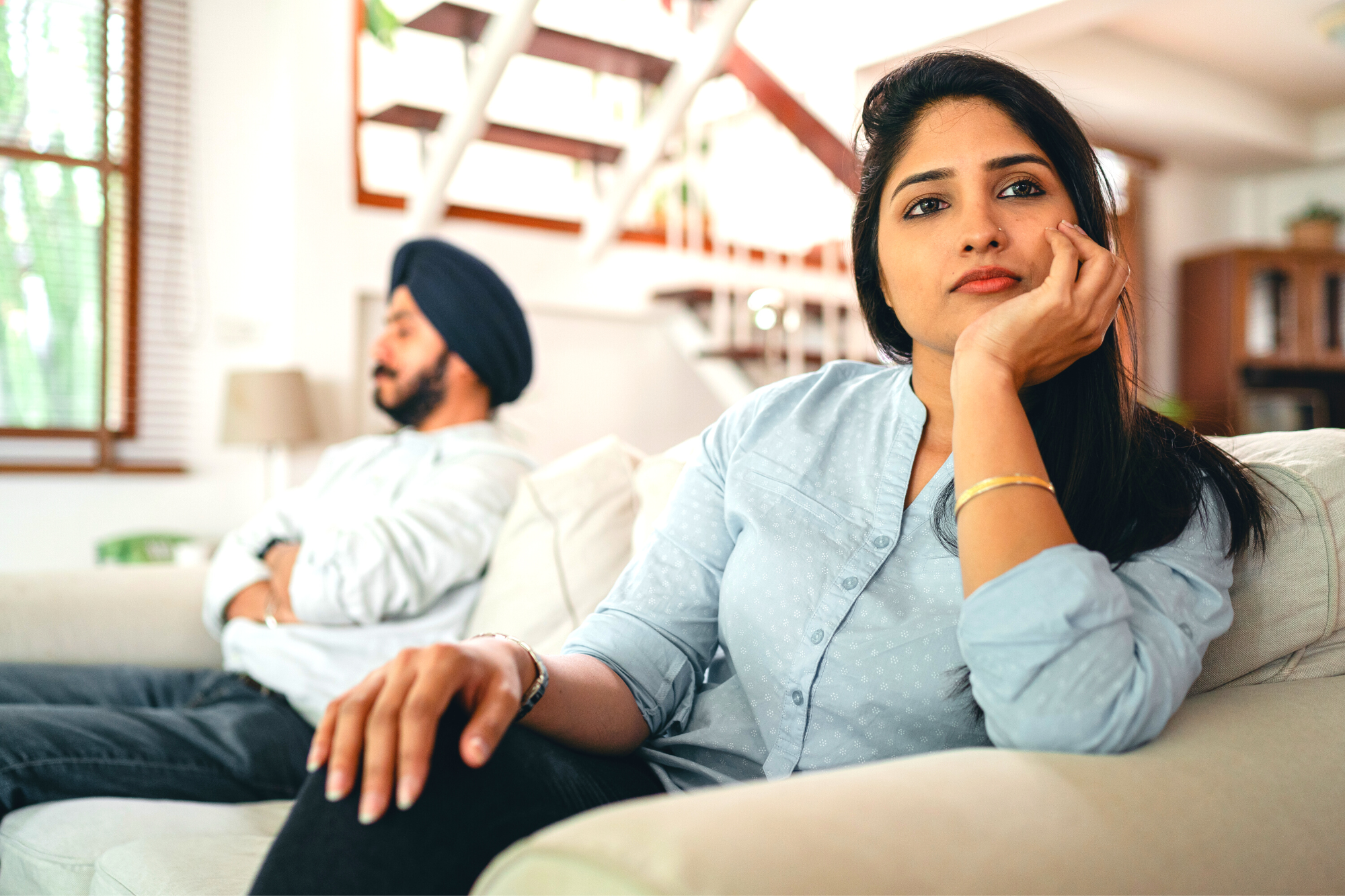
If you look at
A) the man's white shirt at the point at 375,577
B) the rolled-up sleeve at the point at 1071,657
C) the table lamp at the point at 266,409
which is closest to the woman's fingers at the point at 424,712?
the rolled-up sleeve at the point at 1071,657

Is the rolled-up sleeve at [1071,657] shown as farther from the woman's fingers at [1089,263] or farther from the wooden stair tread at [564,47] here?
the wooden stair tread at [564,47]

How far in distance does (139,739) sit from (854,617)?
1.13 meters

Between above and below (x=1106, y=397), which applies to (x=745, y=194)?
above

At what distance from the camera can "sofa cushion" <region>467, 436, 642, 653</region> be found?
1.59 metres

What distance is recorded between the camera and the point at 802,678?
0.92 m

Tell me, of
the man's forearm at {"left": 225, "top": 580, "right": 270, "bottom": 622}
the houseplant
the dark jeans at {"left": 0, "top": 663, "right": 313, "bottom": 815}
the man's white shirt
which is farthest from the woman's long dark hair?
the houseplant

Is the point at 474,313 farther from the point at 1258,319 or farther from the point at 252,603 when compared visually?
the point at 1258,319

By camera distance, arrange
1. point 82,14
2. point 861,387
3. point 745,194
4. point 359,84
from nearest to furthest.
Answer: point 861,387 < point 82,14 < point 359,84 < point 745,194

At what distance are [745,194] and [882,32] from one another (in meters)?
1.13

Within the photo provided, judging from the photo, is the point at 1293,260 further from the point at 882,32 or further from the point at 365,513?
the point at 365,513

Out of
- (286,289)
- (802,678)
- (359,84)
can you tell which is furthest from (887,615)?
(359,84)

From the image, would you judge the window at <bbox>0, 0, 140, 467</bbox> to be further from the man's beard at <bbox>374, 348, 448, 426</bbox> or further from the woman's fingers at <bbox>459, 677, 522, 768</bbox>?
the woman's fingers at <bbox>459, 677, 522, 768</bbox>

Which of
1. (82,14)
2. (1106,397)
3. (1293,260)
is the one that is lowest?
(1106,397)

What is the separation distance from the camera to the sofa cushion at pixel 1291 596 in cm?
92
